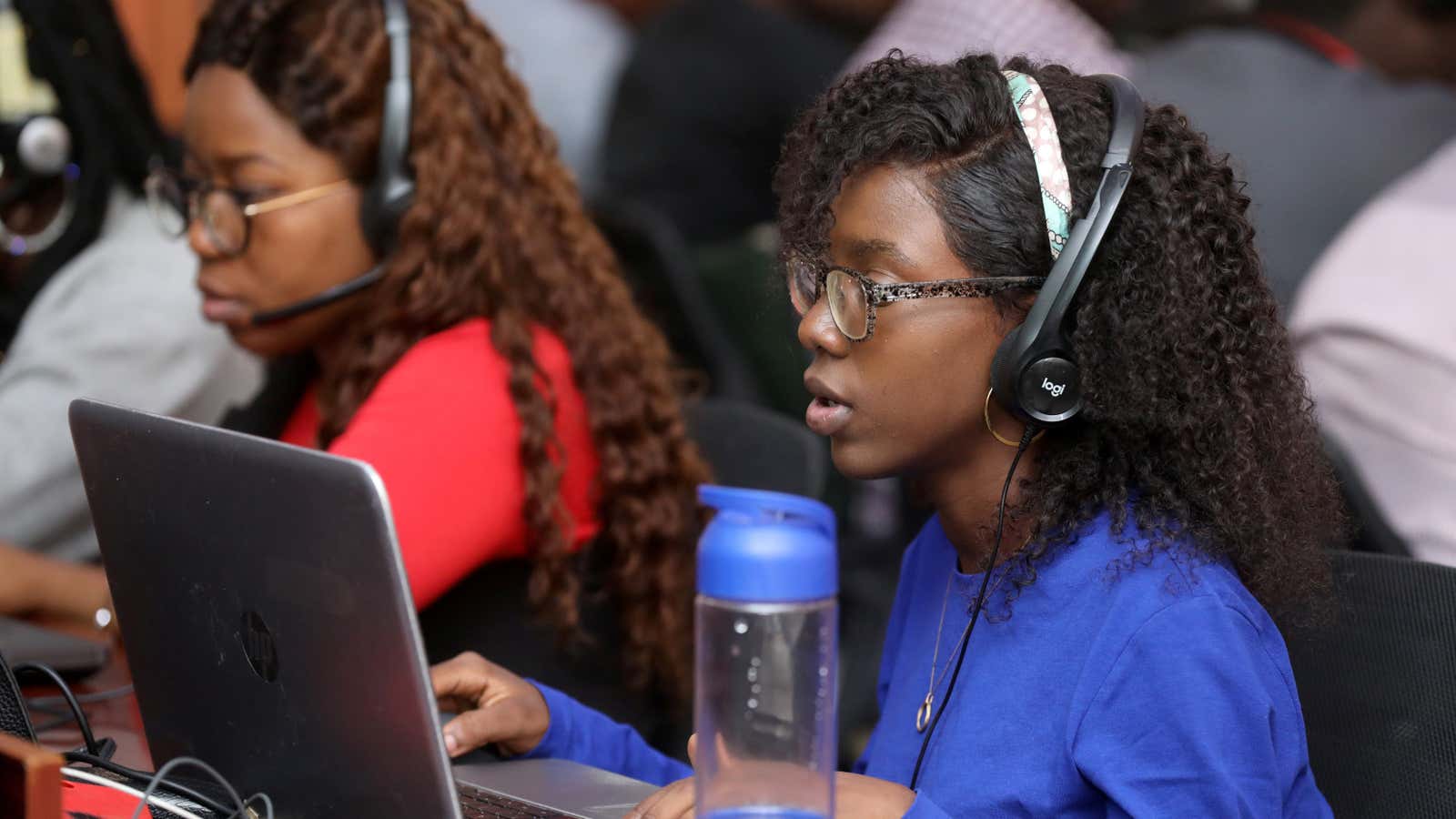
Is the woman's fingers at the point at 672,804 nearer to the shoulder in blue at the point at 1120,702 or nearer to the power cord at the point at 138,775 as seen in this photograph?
the shoulder in blue at the point at 1120,702

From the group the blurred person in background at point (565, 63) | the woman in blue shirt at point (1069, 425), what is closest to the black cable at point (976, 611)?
the woman in blue shirt at point (1069, 425)

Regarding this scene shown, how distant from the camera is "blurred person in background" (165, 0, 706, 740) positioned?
5.44 feet

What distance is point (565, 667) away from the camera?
5.48ft

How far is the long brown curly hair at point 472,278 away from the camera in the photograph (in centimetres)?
173

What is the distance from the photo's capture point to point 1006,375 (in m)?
1.14

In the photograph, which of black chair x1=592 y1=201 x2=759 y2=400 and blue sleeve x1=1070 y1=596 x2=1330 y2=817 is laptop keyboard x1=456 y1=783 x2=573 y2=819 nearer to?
blue sleeve x1=1070 y1=596 x2=1330 y2=817

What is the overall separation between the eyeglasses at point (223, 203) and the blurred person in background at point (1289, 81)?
1.14 metres

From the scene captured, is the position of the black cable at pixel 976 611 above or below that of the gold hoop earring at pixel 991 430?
below

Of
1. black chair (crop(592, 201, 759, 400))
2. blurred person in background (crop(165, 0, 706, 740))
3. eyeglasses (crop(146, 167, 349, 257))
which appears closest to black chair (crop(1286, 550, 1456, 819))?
blurred person in background (crop(165, 0, 706, 740))

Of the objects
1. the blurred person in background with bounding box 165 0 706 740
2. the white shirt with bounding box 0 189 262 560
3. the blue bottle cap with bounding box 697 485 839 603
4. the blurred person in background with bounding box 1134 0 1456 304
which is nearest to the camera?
the blue bottle cap with bounding box 697 485 839 603

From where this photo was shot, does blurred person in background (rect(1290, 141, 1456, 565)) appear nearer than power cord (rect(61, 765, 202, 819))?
No

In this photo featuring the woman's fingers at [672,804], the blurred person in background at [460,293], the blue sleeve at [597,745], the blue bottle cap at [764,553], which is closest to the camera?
the blue bottle cap at [764,553]

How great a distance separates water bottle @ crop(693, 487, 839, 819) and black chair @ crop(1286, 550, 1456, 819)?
1.75ft

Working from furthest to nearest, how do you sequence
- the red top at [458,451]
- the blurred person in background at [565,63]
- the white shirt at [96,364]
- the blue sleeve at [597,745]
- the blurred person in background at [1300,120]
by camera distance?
the blurred person in background at [565,63] → the blurred person in background at [1300,120] → the white shirt at [96,364] → the red top at [458,451] → the blue sleeve at [597,745]
